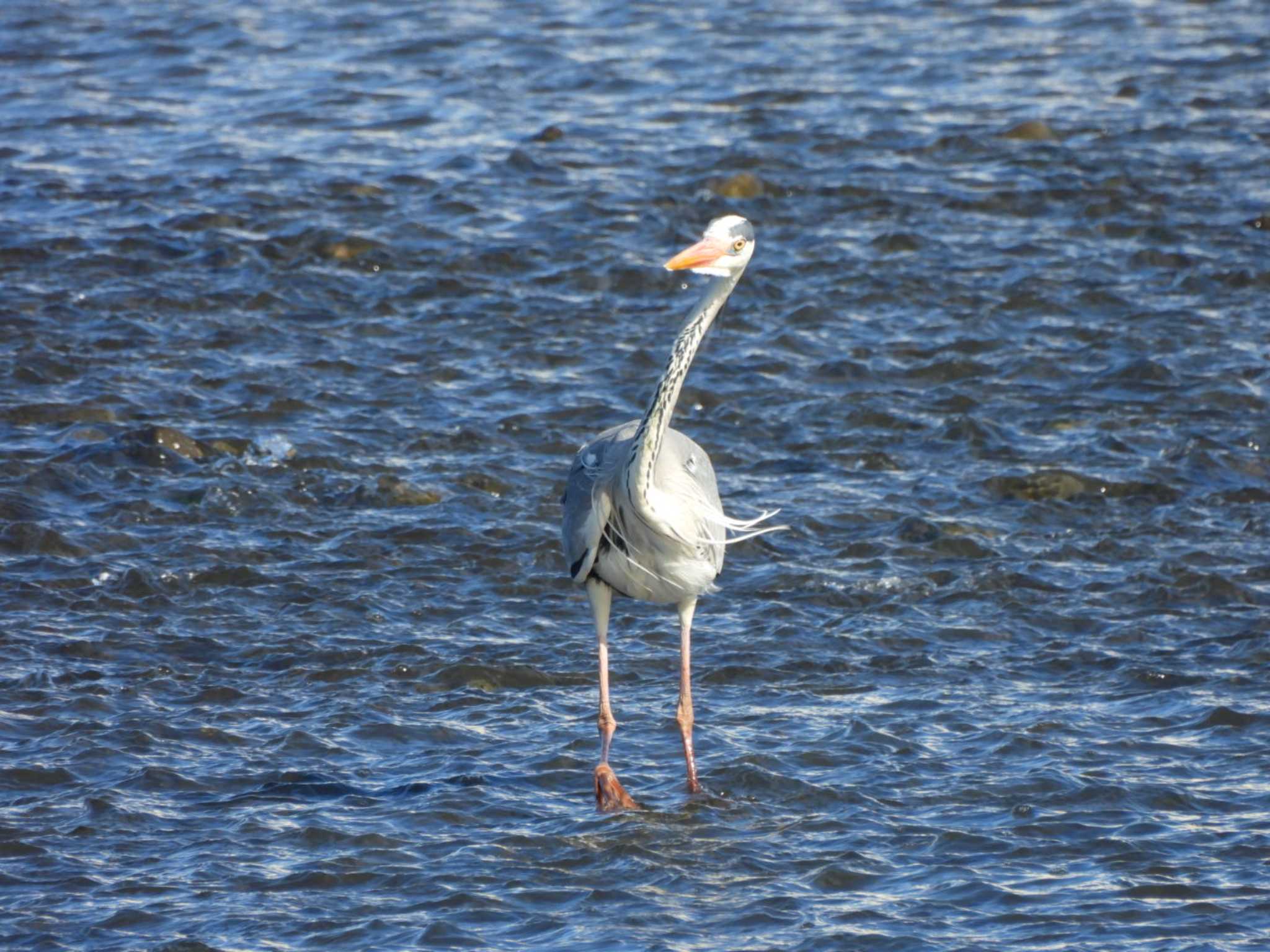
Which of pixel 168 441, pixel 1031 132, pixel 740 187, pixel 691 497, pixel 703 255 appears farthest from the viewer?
pixel 1031 132

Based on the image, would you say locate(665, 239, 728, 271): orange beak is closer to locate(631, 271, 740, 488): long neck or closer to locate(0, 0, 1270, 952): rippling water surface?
locate(631, 271, 740, 488): long neck

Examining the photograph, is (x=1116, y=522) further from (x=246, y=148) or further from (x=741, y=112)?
(x=246, y=148)

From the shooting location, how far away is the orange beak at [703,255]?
804 centimetres

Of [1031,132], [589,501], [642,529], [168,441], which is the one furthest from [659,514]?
[1031,132]

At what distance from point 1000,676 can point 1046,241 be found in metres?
6.78

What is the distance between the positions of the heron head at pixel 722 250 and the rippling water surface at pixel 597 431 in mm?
2297

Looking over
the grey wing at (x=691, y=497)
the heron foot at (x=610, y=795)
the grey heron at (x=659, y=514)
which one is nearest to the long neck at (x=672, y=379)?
the grey heron at (x=659, y=514)

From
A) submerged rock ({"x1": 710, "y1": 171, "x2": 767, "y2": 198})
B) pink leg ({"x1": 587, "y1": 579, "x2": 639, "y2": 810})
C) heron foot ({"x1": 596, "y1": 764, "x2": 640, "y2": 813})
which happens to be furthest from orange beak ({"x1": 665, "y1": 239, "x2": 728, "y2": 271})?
submerged rock ({"x1": 710, "y1": 171, "x2": 767, "y2": 198})

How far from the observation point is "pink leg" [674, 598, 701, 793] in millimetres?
8562

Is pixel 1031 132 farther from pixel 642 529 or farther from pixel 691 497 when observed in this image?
pixel 642 529

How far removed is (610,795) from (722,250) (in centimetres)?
245

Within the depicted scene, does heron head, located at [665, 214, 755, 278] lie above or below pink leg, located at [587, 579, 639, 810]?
above

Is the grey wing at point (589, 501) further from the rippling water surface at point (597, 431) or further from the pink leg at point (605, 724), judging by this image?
the rippling water surface at point (597, 431)

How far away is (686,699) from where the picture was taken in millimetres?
8797
